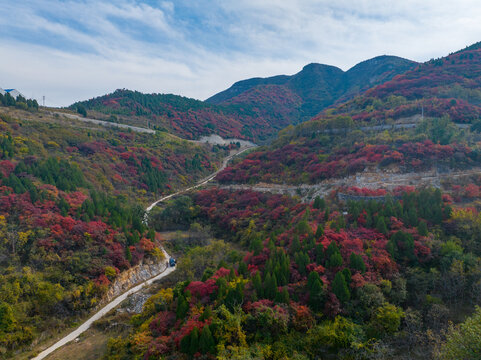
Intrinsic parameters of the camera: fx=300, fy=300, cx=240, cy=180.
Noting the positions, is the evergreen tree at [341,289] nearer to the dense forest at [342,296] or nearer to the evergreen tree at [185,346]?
the dense forest at [342,296]

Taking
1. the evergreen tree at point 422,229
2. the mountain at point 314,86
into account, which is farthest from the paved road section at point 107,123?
the evergreen tree at point 422,229

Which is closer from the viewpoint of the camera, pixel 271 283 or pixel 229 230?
pixel 271 283

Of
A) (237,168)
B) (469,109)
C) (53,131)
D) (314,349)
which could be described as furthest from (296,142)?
(53,131)

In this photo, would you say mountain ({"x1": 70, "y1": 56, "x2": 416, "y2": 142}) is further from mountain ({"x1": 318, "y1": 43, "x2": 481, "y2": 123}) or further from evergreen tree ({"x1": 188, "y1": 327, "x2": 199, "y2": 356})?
evergreen tree ({"x1": 188, "y1": 327, "x2": 199, "y2": 356})

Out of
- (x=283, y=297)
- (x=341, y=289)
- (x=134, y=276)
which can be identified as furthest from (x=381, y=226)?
(x=134, y=276)

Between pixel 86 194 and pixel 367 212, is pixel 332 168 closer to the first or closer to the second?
pixel 367 212
